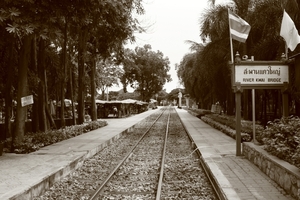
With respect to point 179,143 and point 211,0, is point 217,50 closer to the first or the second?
point 211,0

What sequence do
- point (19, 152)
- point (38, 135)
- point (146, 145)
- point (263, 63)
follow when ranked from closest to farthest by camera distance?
point (263, 63) < point (19, 152) < point (38, 135) < point (146, 145)

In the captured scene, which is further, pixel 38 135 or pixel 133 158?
pixel 38 135

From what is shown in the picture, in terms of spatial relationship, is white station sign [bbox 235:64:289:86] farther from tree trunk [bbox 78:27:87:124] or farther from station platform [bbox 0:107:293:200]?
tree trunk [bbox 78:27:87:124]

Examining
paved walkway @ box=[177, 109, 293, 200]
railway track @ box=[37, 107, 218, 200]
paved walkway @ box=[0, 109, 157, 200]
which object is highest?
paved walkway @ box=[0, 109, 157, 200]

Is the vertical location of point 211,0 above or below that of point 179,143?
above

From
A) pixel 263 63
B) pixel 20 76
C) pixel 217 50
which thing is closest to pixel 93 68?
pixel 217 50

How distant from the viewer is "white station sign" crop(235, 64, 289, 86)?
10.2 m

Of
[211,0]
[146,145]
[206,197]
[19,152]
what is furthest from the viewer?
[211,0]

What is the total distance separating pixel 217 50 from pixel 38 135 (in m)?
14.5

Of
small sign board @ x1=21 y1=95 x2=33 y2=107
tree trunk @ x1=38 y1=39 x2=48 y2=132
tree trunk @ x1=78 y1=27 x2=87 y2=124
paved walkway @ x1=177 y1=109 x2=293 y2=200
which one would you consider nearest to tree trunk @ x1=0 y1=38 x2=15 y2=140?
tree trunk @ x1=38 y1=39 x2=48 y2=132

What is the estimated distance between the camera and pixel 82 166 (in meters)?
10.6

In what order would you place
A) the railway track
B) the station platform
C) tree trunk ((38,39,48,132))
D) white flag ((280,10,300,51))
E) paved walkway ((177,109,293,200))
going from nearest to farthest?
paved walkway ((177,109,293,200)), the station platform, the railway track, white flag ((280,10,300,51)), tree trunk ((38,39,48,132))

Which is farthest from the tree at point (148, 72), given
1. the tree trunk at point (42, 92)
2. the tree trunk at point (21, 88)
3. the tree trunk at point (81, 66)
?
the tree trunk at point (21, 88)

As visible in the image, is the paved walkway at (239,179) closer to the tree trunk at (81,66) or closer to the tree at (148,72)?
the tree trunk at (81,66)
